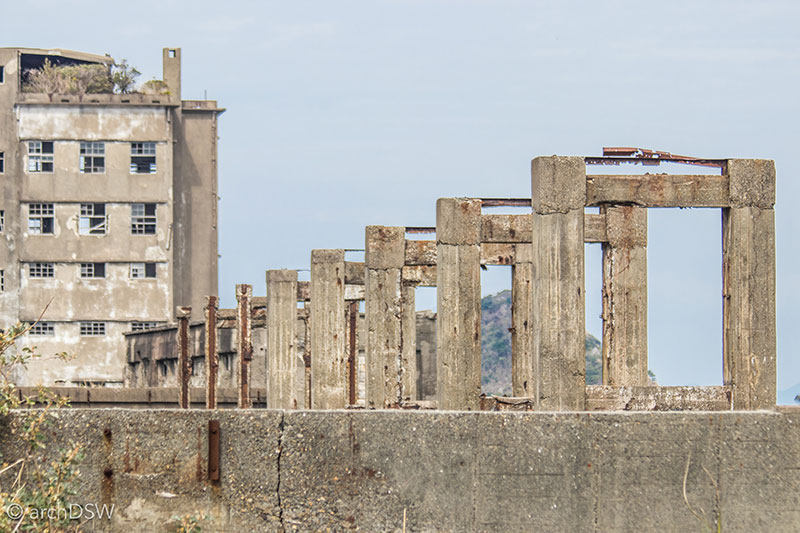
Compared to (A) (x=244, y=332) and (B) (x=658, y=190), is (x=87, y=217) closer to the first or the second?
(A) (x=244, y=332)

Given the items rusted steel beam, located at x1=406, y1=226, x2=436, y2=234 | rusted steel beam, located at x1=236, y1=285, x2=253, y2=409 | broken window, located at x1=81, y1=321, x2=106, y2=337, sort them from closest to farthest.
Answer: rusted steel beam, located at x1=406, y1=226, x2=436, y2=234
rusted steel beam, located at x1=236, y1=285, x2=253, y2=409
broken window, located at x1=81, y1=321, x2=106, y2=337

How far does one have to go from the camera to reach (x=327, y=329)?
78.2 feet

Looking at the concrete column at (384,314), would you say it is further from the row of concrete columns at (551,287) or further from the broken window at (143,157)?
the broken window at (143,157)

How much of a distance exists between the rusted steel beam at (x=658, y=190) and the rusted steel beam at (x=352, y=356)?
12.8 meters

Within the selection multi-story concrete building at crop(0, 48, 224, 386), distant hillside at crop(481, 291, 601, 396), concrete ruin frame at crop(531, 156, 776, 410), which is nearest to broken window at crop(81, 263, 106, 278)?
multi-story concrete building at crop(0, 48, 224, 386)

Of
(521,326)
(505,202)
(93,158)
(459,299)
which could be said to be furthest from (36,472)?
(93,158)

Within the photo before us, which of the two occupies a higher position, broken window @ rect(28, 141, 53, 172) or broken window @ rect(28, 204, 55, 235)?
broken window @ rect(28, 141, 53, 172)

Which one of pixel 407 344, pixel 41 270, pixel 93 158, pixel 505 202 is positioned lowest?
pixel 407 344

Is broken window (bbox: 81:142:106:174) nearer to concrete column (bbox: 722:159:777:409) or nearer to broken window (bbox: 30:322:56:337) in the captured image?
broken window (bbox: 30:322:56:337)

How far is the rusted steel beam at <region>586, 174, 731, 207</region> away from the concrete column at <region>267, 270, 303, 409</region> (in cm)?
1277

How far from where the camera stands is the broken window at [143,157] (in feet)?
183

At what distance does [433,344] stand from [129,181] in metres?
21.3

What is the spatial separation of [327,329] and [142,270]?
3355cm

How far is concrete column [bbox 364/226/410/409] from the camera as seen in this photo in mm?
22344
